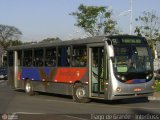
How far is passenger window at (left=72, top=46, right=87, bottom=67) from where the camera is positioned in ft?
68.0

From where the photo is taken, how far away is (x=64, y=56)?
22.3 m

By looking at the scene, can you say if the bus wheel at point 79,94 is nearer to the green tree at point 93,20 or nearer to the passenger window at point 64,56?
the passenger window at point 64,56

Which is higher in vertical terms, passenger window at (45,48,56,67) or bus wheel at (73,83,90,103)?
passenger window at (45,48,56,67)

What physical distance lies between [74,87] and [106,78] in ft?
8.86

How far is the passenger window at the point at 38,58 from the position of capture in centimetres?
2498

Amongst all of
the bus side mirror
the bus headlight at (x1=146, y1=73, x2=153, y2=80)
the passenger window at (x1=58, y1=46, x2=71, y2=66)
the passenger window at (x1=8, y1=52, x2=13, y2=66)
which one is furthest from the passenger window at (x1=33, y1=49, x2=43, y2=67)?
the bus headlight at (x1=146, y1=73, x2=153, y2=80)

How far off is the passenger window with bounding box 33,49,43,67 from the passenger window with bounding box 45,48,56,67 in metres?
0.68

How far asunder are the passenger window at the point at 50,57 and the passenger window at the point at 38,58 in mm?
681

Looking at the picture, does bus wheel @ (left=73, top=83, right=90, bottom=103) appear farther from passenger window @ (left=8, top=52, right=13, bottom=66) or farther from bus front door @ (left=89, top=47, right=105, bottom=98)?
passenger window @ (left=8, top=52, right=13, bottom=66)

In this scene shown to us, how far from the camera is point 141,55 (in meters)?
19.7

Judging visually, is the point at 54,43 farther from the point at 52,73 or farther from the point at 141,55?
the point at 141,55

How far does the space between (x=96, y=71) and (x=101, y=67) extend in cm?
43

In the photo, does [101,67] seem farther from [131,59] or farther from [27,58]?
[27,58]

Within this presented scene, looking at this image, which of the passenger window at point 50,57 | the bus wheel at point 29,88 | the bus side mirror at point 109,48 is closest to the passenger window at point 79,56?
the bus side mirror at point 109,48
